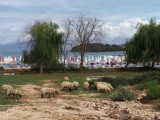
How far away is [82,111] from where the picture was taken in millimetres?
17672

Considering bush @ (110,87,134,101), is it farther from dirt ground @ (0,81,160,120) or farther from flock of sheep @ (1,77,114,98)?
flock of sheep @ (1,77,114,98)

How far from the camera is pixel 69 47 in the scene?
5422 centimetres

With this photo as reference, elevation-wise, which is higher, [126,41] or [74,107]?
[126,41]

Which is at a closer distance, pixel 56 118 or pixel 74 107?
pixel 56 118

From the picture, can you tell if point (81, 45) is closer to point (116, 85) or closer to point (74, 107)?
point (116, 85)

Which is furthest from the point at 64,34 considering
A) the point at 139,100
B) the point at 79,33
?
the point at 139,100

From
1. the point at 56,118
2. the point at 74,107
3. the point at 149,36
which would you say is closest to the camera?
the point at 56,118

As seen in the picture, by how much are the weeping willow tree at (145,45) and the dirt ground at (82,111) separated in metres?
26.9

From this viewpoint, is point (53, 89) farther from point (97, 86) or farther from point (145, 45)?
point (145, 45)

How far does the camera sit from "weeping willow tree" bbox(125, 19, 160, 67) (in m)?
47.9

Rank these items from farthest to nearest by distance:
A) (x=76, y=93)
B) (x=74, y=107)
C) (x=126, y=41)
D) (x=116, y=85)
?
(x=126, y=41) → (x=116, y=85) → (x=76, y=93) → (x=74, y=107)

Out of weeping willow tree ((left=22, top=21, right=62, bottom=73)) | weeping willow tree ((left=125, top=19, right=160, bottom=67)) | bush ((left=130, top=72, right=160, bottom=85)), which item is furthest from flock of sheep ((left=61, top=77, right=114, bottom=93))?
weeping willow tree ((left=125, top=19, right=160, bottom=67))

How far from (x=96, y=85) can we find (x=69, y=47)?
2729 cm

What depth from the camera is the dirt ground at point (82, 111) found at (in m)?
16.1
